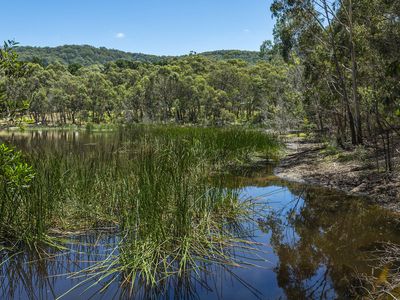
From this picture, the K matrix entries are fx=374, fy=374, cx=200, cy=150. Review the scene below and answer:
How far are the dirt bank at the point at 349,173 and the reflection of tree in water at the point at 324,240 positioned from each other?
2.16ft

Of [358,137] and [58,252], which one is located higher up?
[358,137]

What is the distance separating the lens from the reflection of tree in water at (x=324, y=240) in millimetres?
4047

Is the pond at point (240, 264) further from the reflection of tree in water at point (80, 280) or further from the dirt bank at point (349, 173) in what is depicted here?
the dirt bank at point (349, 173)

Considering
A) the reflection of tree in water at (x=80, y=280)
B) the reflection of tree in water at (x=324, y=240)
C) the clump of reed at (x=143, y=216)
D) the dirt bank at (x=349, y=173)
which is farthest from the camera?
the dirt bank at (x=349, y=173)

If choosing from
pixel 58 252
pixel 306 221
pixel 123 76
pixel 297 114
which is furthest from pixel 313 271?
pixel 123 76

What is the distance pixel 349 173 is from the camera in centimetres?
999

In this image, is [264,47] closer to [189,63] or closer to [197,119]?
[197,119]

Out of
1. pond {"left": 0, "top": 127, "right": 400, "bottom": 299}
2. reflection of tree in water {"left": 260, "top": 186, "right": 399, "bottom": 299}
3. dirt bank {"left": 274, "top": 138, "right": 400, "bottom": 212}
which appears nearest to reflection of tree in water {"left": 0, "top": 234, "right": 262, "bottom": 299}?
pond {"left": 0, "top": 127, "right": 400, "bottom": 299}

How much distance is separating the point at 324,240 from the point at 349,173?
17.0 feet

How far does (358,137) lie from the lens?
46.3ft

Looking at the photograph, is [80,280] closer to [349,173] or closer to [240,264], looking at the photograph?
[240,264]

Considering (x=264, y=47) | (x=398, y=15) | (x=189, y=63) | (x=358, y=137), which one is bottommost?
(x=358, y=137)

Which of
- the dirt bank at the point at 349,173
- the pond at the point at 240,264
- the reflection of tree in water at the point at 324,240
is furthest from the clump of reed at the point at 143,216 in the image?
the dirt bank at the point at 349,173

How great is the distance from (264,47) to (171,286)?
33.8 meters
